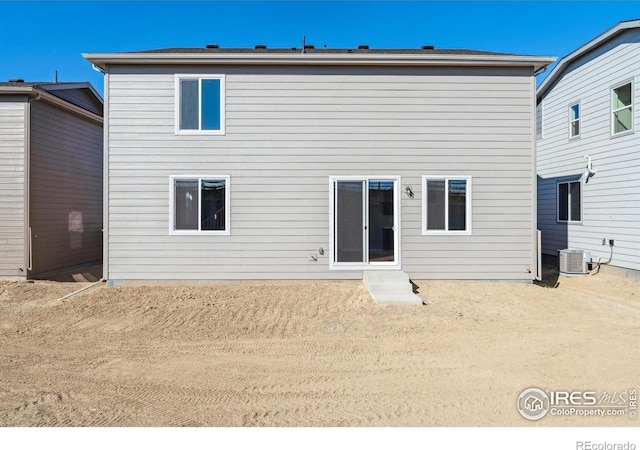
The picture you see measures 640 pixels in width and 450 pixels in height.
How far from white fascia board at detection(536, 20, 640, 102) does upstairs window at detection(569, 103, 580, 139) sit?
4.44 feet

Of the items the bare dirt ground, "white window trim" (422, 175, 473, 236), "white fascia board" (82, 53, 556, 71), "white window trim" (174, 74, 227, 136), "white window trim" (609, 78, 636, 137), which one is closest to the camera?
the bare dirt ground

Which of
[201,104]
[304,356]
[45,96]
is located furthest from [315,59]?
[45,96]

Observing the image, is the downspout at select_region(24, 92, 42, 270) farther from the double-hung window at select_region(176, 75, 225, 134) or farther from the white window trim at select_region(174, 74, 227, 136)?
the double-hung window at select_region(176, 75, 225, 134)

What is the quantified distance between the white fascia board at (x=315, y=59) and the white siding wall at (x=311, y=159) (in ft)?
0.69

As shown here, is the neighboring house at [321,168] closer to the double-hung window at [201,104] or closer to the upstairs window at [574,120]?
the double-hung window at [201,104]

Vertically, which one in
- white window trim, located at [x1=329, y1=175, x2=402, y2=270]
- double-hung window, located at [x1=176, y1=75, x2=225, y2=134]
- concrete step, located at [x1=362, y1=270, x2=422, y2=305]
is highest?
double-hung window, located at [x1=176, y1=75, x2=225, y2=134]

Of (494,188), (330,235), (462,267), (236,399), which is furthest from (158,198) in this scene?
(494,188)

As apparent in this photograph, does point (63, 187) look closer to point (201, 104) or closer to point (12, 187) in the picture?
point (12, 187)

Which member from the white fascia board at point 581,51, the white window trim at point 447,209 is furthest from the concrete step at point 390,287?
the white fascia board at point 581,51

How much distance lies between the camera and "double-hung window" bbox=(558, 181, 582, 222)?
11266 millimetres

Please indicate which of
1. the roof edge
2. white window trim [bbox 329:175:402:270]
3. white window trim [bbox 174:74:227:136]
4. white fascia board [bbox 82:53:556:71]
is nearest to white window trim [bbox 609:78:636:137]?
white fascia board [bbox 82:53:556:71]

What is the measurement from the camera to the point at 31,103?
9.58m

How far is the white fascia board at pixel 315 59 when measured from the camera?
822cm

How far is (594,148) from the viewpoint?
10.5m
